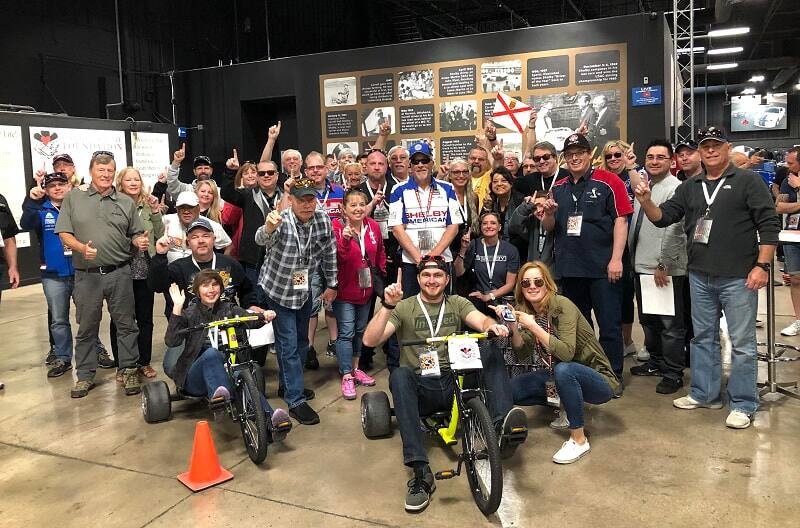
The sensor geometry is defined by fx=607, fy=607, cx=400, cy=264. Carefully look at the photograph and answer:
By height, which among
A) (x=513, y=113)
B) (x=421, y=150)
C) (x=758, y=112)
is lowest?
(x=421, y=150)

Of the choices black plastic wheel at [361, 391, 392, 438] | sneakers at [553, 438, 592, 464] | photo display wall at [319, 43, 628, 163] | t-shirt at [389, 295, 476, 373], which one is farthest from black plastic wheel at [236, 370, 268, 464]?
photo display wall at [319, 43, 628, 163]

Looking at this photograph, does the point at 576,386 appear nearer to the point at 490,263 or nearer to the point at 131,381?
the point at 490,263

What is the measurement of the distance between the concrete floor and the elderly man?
45cm

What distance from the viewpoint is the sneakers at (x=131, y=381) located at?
4.48 m

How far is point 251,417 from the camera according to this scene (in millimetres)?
3211

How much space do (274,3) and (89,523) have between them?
46.6 feet

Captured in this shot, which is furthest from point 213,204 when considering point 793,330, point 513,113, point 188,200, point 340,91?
point 340,91

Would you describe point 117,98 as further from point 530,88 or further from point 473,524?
point 473,524

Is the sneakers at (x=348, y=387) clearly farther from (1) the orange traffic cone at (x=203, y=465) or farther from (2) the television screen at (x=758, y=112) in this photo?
(2) the television screen at (x=758, y=112)

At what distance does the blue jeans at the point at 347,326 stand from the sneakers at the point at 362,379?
0.33 feet

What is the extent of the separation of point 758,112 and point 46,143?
89.4ft

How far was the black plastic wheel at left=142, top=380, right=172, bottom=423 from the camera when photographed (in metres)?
3.82

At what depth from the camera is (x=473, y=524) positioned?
254 centimetres

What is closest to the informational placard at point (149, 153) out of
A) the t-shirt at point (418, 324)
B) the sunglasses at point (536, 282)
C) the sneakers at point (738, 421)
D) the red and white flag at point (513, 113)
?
the red and white flag at point (513, 113)
